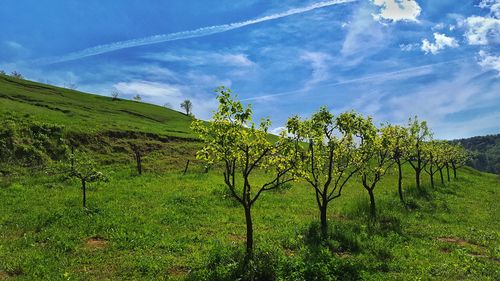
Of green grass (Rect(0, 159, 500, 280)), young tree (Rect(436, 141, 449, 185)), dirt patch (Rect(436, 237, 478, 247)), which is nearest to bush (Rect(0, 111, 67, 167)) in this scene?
green grass (Rect(0, 159, 500, 280))

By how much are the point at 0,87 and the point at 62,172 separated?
58.7 meters

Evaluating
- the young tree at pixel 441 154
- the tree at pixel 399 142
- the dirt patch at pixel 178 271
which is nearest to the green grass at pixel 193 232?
the dirt patch at pixel 178 271

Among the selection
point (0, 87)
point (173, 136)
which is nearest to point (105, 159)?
point (173, 136)

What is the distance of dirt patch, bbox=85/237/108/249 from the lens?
18859 millimetres

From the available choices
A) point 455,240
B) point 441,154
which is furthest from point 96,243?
point 441,154

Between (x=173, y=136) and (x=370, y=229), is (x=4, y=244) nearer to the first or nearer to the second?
(x=370, y=229)

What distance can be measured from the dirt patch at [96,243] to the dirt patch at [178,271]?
4.65 metres

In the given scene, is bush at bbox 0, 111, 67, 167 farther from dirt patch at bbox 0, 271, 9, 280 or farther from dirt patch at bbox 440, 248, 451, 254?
dirt patch at bbox 440, 248, 451, 254

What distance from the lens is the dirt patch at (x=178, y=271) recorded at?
51.8ft

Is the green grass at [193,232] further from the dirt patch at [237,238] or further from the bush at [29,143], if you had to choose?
the bush at [29,143]

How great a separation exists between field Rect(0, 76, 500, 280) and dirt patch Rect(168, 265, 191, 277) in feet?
0.14

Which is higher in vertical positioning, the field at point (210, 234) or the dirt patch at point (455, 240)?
the field at point (210, 234)

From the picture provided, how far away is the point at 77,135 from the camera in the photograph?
4969 cm

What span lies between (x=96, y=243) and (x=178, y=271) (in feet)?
19.3
